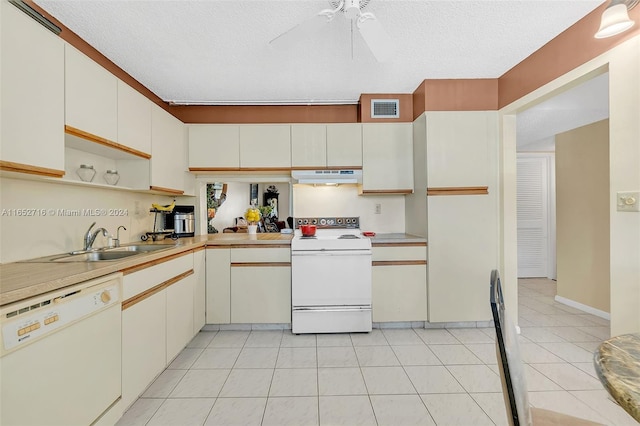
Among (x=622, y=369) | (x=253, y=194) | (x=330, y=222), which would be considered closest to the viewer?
(x=622, y=369)

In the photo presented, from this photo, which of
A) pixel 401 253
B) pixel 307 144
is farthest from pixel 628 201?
pixel 307 144

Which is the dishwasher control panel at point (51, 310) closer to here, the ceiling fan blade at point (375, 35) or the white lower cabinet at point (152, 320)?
the white lower cabinet at point (152, 320)

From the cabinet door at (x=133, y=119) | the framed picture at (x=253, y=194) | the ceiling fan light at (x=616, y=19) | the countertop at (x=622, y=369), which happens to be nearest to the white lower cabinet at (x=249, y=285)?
the cabinet door at (x=133, y=119)

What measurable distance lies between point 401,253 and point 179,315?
2.04 metres

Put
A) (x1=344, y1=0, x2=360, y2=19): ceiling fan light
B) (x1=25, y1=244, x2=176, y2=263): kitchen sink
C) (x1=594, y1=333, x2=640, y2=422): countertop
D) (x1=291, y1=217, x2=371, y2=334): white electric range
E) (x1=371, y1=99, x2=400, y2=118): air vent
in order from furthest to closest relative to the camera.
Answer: (x1=371, y1=99, x2=400, y2=118): air vent → (x1=291, y1=217, x2=371, y2=334): white electric range → (x1=25, y1=244, x2=176, y2=263): kitchen sink → (x1=344, y1=0, x2=360, y2=19): ceiling fan light → (x1=594, y1=333, x2=640, y2=422): countertop

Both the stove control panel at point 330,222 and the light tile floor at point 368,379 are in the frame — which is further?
the stove control panel at point 330,222

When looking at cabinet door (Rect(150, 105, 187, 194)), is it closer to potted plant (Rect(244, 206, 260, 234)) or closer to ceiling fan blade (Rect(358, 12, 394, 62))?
potted plant (Rect(244, 206, 260, 234))

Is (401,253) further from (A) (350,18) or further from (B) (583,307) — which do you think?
(B) (583,307)

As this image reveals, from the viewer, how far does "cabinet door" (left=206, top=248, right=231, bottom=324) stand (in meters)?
2.72

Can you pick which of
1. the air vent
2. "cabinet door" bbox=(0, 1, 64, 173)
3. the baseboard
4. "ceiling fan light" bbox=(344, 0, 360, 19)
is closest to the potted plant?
the air vent

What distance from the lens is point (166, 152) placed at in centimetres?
262

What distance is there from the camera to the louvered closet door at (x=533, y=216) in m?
4.84

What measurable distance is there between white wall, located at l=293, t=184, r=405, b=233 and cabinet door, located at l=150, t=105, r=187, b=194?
4.15 ft

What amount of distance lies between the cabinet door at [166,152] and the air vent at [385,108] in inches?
81.7
